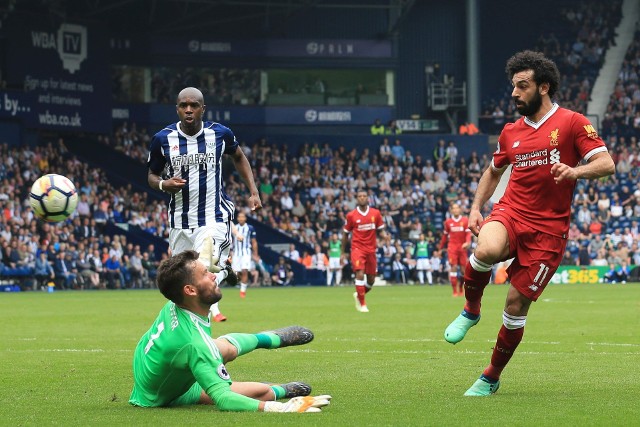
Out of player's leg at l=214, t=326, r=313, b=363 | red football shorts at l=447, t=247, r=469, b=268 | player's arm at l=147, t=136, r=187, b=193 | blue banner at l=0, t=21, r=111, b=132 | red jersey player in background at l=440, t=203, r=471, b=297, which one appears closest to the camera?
player's leg at l=214, t=326, r=313, b=363

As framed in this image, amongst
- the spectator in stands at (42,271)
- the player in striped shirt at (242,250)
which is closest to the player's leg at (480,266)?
the player in striped shirt at (242,250)

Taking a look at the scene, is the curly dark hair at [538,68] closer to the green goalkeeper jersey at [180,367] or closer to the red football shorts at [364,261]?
the green goalkeeper jersey at [180,367]

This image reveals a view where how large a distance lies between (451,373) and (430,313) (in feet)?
36.8

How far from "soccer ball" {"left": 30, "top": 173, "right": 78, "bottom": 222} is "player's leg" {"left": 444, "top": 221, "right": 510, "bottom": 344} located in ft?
18.3

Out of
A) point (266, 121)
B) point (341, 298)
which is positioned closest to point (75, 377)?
point (341, 298)

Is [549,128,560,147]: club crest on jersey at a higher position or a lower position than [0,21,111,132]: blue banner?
lower

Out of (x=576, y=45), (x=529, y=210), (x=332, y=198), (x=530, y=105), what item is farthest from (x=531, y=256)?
(x=576, y=45)

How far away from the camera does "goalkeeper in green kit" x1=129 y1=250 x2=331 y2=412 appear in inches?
305

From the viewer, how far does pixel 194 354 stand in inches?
306

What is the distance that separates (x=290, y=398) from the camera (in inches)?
334

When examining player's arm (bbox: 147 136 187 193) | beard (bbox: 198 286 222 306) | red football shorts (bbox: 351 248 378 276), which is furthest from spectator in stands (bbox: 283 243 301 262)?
beard (bbox: 198 286 222 306)

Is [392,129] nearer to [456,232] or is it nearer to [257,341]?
[456,232]

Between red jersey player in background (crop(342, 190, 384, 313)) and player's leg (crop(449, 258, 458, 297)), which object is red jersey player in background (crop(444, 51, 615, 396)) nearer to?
red jersey player in background (crop(342, 190, 384, 313))

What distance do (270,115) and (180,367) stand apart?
4256cm
